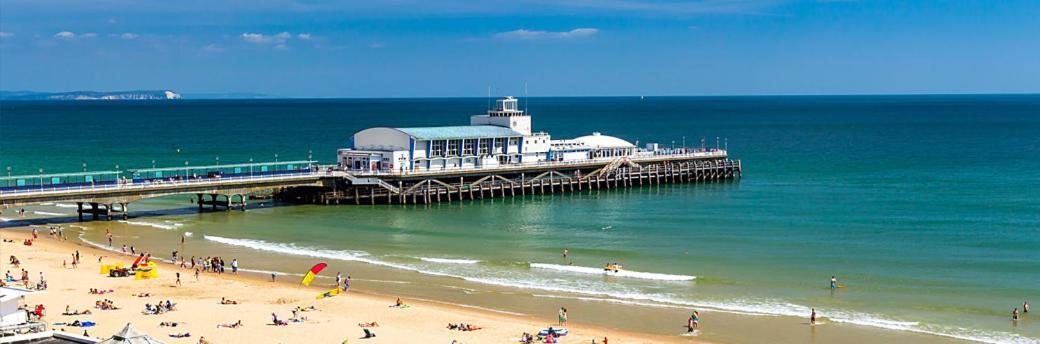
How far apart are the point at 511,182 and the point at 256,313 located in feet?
151

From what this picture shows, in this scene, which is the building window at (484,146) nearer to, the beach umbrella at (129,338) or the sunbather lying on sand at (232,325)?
the sunbather lying on sand at (232,325)

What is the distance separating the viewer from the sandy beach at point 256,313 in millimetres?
39688

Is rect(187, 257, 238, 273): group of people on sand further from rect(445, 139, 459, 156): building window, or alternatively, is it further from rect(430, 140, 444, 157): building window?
rect(445, 139, 459, 156): building window

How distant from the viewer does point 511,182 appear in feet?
290

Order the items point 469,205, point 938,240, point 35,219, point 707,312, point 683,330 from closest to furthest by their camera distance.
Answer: point 683,330 → point 707,312 → point 938,240 → point 35,219 → point 469,205

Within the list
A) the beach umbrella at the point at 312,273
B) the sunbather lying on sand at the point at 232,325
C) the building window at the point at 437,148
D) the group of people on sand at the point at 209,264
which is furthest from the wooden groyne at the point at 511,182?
the sunbather lying on sand at the point at 232,325

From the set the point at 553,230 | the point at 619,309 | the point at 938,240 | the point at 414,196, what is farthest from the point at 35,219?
the point at 938,240

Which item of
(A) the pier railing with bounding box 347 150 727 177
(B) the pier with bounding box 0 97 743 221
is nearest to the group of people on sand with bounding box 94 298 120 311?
(B) the pier with bounding box 0 97 743 221

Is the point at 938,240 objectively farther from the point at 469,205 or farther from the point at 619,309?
the point at 469,205

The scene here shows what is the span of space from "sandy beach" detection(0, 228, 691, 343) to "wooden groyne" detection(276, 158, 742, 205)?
28.7 metres

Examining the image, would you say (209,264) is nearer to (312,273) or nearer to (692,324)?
(312,273)

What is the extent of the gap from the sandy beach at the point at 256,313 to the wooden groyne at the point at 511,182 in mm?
28705

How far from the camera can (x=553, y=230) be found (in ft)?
226

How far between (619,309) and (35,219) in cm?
4480
